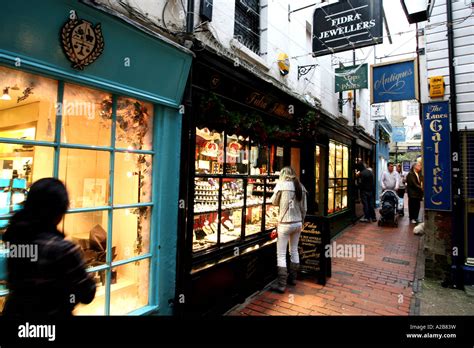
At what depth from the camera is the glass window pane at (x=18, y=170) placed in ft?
7.47

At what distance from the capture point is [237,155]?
4.92 meters

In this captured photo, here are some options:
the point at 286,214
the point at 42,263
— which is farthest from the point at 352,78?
the point at 42,263

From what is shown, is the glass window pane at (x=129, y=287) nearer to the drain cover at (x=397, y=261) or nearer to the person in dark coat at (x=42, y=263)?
the person in dark coat at (x=42, y=263)

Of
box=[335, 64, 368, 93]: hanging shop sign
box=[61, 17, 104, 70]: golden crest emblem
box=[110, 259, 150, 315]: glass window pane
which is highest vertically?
box=[335, 64, 368, 93]: hanging shop sign

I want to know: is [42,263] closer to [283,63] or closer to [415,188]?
[283,63]

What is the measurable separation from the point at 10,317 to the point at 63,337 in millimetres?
434

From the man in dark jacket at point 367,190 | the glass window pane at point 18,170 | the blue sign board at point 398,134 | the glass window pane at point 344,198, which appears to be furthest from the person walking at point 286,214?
the blue sign board at point 398,134

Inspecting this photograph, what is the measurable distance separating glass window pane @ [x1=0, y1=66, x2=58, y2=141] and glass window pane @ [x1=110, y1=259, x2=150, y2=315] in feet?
5.47

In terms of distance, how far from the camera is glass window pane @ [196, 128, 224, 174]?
419 cm

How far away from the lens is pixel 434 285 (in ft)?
16.7

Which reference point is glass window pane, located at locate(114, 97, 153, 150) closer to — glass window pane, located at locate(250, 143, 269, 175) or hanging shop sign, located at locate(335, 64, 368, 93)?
glass window pane, located at locate(250, 143, 269, 175)

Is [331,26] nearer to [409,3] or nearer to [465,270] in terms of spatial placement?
[409,3]

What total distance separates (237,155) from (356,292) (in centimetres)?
322

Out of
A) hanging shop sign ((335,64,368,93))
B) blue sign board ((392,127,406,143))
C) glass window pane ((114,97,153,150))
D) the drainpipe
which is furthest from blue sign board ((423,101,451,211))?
blue sign board ((392,127,406,143))
